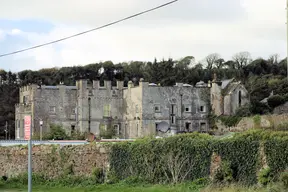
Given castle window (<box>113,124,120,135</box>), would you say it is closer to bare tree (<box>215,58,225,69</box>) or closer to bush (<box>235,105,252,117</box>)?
bush (<box>235,105,252,117</box>)

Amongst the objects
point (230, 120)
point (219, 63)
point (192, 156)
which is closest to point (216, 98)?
point (230, 120)

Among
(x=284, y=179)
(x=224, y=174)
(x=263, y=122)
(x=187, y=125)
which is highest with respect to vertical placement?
(x=263, y=122)

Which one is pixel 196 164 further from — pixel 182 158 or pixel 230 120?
pixel 230 120

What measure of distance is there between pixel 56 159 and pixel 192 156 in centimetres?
927

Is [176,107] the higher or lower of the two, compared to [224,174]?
higher

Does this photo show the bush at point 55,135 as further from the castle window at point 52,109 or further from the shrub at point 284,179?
the shrub at point 284,179

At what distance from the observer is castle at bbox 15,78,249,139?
283 ft

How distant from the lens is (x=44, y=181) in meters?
32.5

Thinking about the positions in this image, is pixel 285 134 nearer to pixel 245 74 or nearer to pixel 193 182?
pixel 193 182

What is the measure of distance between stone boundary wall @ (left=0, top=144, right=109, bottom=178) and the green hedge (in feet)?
4.13

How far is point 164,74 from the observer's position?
347ft

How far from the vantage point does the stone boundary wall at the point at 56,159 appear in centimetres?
3116

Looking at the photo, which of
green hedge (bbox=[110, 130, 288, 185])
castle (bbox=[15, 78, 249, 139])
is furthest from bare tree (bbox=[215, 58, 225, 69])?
green hedge (bbox=[110, 130, 288, 185])

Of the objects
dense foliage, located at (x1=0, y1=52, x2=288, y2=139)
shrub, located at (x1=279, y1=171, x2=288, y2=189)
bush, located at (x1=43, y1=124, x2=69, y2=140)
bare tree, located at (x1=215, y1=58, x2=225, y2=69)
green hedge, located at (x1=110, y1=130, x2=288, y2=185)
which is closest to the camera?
shrub, located at (x1=279, y1=171, x2=288, y2=189)
